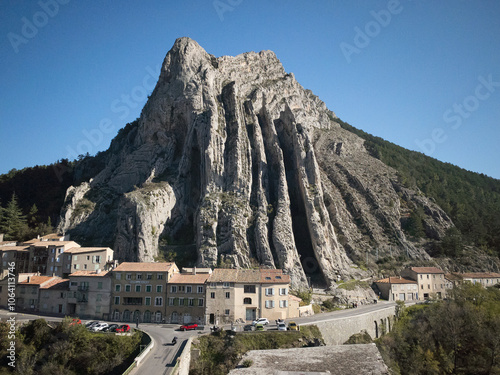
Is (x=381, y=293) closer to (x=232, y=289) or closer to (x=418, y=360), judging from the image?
(x=418, y=360)

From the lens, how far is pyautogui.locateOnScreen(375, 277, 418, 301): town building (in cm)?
7400

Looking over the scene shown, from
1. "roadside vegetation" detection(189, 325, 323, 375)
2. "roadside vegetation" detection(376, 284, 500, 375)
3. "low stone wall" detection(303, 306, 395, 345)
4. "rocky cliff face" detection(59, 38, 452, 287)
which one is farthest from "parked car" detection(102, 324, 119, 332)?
"roadside vegetation" detection(376, 284, 500, 375)

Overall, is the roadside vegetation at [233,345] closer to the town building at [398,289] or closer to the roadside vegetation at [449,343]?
the roadside vegetation at [449,343]

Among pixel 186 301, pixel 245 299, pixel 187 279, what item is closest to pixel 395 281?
pixel 245 299

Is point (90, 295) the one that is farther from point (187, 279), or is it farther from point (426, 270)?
point (426, 270)

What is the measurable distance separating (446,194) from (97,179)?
98821 mm

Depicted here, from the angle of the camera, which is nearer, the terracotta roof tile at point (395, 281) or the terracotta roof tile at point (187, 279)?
the terracotta roof tile at point (187, 279)

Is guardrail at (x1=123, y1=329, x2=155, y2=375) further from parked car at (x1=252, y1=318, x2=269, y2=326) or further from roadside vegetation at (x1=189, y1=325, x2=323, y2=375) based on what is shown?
parked car at (x1=252, y1=318, x2=269, y2=326)

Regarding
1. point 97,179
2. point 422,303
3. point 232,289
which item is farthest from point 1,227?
point 422,303

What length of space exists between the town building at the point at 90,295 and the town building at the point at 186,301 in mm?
8763

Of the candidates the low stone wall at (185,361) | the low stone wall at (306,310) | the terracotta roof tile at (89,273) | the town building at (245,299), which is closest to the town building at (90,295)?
the terracotta roof tile at (89,273)

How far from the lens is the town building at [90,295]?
55469mm

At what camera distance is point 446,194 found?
12069 cm

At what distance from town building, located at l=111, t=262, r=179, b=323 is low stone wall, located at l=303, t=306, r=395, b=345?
21.3 meters
